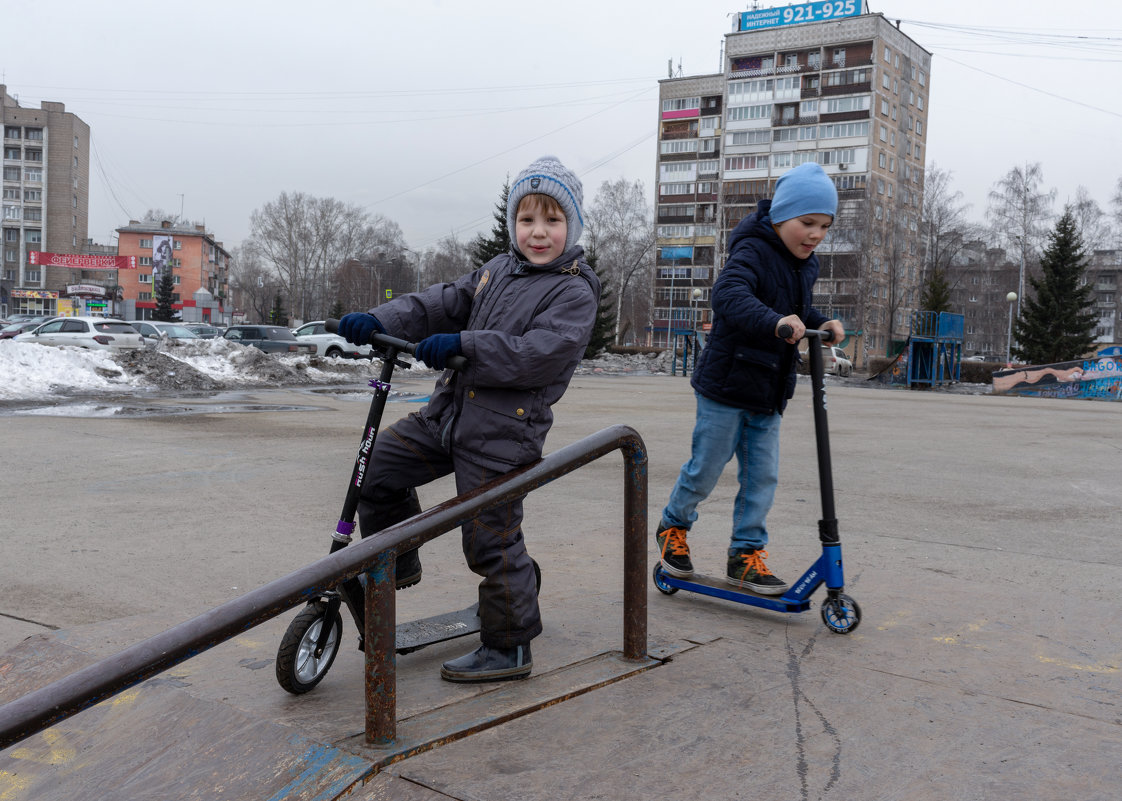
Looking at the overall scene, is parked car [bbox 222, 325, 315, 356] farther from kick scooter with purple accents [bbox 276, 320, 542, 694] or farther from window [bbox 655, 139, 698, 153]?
window [bbox 655, 139, 698, 153]

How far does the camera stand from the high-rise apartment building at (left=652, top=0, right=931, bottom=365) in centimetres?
7956

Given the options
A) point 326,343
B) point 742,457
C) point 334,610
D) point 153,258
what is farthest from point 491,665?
point 153,258

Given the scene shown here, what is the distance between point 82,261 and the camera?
320 feet

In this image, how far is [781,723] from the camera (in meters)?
2.44

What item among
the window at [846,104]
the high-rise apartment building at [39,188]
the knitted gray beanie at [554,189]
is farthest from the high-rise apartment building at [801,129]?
the knitted gray beanie at [554,189]

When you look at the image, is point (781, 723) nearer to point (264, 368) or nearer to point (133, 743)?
point (133, 743)

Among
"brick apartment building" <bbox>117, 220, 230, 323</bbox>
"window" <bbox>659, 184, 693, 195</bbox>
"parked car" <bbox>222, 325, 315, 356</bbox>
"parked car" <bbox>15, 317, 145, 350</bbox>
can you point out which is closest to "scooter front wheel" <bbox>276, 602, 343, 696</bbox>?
"parked car" <bbox>15, 317, 145, 350</bbox>

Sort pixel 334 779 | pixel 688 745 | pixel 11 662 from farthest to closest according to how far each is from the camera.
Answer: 1. pixel 11 662
2. pixel 688 745
3. pixel 334 779

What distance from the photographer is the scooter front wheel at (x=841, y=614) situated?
10.6 feet

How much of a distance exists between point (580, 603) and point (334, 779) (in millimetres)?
1678

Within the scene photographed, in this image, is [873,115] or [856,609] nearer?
[856,609]

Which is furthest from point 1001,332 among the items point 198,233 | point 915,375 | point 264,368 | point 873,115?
point 198,233

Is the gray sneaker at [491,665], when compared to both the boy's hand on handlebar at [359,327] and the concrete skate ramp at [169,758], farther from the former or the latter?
the boy's hand on handlebar at [359,327]

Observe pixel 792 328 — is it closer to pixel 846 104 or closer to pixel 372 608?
pixel 372 608
